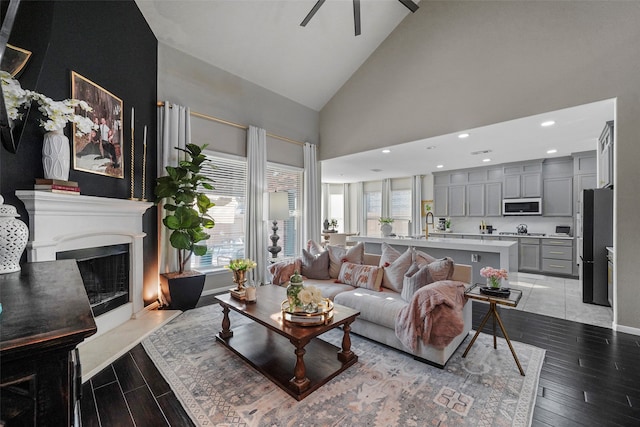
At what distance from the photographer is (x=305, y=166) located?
590cm

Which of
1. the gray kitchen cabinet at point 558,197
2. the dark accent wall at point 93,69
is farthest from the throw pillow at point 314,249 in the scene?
the gray kitchen cabinet at point 558,197

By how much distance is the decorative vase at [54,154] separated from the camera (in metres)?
2.34

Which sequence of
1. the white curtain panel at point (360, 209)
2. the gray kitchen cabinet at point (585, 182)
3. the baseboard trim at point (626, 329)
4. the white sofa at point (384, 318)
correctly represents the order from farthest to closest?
the white curtain panel at point (360, 209)
the gray kitchen cabinet at point (585, 182)
the baseboard trim at point (626, 329)
the white sofa at point (384, 318)

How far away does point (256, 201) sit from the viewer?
492 cm

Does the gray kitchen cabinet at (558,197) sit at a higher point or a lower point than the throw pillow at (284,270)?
higher

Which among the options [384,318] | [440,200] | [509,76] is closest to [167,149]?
[384,318]

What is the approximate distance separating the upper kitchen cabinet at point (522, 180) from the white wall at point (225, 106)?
496 cm

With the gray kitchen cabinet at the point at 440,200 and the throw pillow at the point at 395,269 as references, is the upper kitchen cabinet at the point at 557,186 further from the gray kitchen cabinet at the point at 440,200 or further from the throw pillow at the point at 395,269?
the throw pillow at the point at 395,269

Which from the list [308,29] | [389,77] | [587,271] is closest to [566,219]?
[587,271]

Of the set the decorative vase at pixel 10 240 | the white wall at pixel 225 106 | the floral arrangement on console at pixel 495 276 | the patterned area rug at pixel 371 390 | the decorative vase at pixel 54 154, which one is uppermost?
the white wall at pixel 225 106

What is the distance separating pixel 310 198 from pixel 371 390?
14.2 feet

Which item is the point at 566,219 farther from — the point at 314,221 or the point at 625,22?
the point at 314,221

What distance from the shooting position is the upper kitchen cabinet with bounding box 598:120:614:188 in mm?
3689

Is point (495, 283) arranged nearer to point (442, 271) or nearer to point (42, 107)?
point (442, 271)
